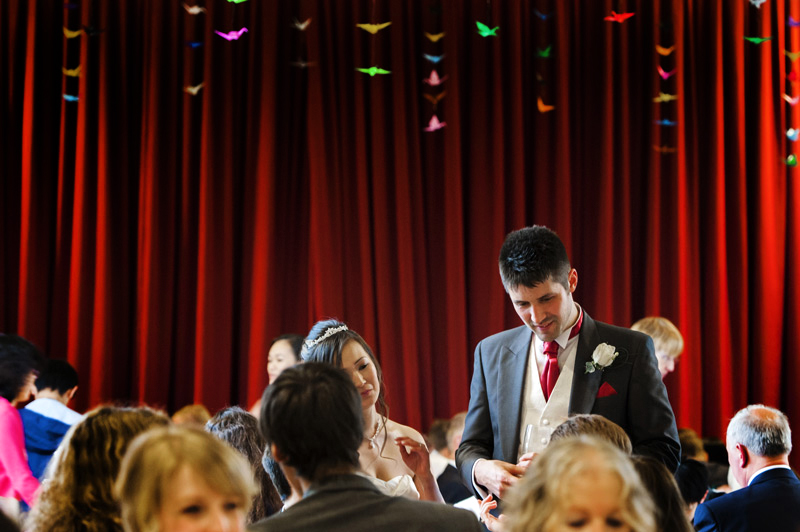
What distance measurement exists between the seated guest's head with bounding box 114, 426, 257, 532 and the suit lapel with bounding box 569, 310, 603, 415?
1.25 meters

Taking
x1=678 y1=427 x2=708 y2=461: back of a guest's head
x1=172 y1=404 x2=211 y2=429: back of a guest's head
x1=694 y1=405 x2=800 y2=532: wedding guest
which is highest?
x1=694 y1=405 x2=800 y2=532: wedding guest

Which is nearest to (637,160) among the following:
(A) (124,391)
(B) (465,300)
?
(B) (465,300)

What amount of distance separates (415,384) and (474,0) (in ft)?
8.69

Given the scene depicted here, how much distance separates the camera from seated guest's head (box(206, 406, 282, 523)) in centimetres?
258

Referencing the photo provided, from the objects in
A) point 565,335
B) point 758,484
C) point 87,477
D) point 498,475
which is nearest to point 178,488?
point 87,477

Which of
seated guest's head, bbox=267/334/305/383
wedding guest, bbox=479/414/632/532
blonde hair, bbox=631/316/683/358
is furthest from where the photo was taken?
blonde hair, bbox=631/316/683/358

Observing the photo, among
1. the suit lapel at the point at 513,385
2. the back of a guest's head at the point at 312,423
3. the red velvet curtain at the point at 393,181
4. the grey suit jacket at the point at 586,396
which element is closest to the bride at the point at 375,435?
the grey suit jacket at the point at 586,396

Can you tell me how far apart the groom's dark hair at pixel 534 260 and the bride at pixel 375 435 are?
1.90 feet

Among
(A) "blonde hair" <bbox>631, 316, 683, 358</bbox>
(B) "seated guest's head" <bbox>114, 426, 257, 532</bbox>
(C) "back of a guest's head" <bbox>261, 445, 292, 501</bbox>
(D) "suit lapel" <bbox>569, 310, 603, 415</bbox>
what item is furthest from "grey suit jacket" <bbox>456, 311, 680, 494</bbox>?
(A) "blonde hair" <bbox>631, 316, 683, 358</bbox>

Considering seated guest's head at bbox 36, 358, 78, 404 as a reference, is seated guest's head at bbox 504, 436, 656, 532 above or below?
above

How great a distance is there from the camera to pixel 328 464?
1789 mm

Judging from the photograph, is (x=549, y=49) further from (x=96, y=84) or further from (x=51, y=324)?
(x=51, y=324)

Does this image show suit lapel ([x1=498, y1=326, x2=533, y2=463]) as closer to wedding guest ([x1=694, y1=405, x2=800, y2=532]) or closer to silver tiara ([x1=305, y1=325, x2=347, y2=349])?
silver tiara ([x1=305, y1=325, x2=347, y2=349])

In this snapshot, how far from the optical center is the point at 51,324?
234 inches
